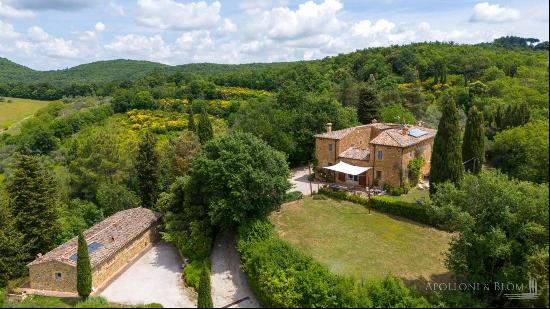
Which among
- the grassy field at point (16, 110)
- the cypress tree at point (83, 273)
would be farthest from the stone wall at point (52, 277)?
the grassy field at point (16, 110)

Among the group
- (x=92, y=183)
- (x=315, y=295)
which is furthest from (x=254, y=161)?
(x=92, y=183)

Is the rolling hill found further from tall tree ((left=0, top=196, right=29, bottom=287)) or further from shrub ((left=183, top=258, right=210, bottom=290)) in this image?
shrub ((left=183, top=258, right=210, bottom=290))

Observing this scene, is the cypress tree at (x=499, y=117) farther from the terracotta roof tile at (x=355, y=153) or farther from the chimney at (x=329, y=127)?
the chimney at (x=329, y=127)

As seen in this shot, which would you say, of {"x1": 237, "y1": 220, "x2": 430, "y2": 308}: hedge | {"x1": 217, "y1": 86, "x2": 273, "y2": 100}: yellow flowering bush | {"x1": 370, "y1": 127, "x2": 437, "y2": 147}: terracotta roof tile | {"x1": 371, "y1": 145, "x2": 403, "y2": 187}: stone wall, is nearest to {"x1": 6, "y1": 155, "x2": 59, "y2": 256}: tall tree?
{"x1": 237, "y1": 220, "x2": 430, "y2": 308}: hedge

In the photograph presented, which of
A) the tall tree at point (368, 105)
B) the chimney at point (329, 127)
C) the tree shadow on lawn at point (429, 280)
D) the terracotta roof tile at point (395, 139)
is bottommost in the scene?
the tree shadow on lawn at point (429, 280)

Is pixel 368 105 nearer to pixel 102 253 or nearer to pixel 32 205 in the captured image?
pixel 102 253

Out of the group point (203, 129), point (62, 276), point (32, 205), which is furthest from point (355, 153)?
point (32, 205)
